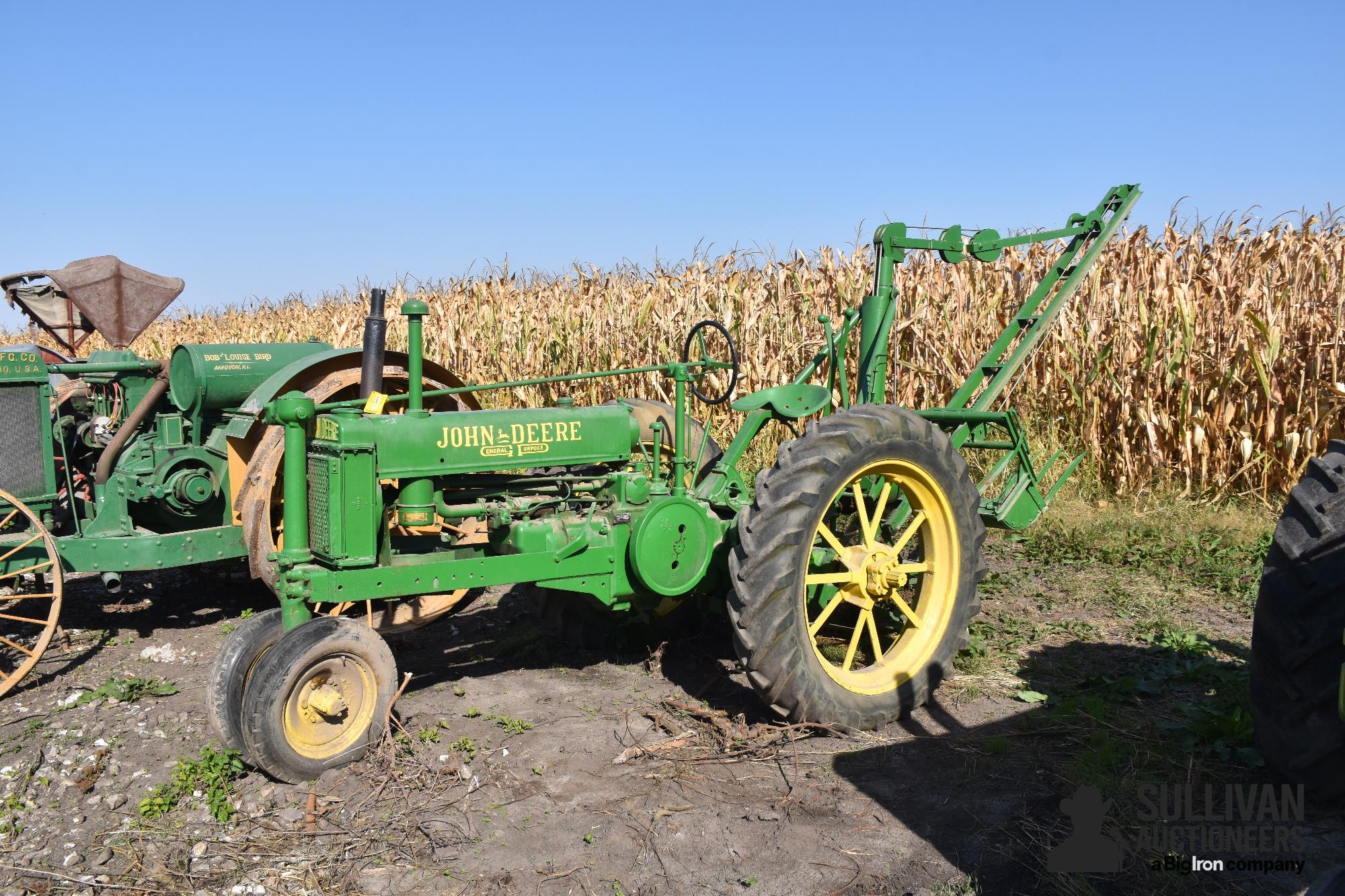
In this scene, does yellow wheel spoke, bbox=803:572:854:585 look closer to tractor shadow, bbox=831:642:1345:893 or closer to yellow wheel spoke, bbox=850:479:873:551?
yellow wheel spoke, bbox=850:479:873:551

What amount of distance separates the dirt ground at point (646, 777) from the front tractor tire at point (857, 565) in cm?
22

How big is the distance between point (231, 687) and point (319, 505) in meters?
0.77

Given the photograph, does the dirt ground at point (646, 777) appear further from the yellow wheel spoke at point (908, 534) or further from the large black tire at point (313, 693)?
the yellow wheel spoke at point (908, 534)

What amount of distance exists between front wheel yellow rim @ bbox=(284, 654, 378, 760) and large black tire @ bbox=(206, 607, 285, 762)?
185 mm

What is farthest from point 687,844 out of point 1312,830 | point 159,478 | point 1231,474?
point 1231,474

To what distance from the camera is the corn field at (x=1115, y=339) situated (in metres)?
7.33

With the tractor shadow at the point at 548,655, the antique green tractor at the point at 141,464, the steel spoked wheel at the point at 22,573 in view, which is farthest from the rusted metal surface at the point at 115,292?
the tractor shadow at the point at 548,655

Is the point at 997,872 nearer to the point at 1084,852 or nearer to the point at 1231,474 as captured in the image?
the point at 1084,852

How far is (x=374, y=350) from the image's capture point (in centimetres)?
466

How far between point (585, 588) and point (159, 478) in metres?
3.05

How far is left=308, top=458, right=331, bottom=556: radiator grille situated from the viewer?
13.5ft

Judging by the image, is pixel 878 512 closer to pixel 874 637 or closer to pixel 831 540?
pixel 831 540

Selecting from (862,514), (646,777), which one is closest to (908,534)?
(862,514)

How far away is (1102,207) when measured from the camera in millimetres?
5832
